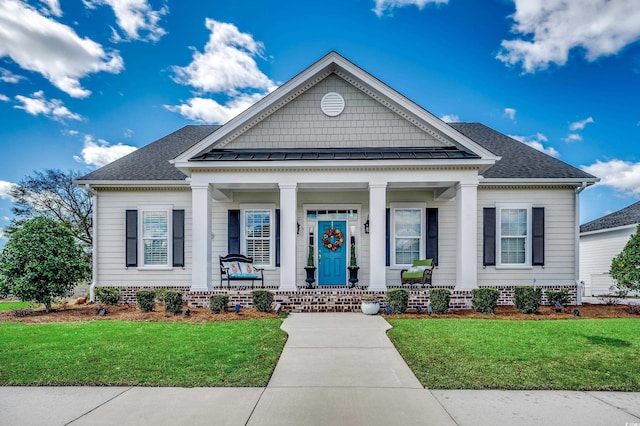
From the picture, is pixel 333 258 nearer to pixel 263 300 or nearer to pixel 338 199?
pixel 338 199

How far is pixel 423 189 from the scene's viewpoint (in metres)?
11.9

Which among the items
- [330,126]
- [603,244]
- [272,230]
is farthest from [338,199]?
[603,244]

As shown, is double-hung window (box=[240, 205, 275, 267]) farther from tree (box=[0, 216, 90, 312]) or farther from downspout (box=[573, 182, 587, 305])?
downspout (box=[573, 182, 587, 305])

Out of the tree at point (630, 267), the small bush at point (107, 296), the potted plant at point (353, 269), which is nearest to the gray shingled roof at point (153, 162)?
the small bush at point (107, 296)

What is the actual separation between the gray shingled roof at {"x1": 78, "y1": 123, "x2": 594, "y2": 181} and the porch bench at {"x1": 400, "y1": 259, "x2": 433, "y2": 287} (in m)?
3.07

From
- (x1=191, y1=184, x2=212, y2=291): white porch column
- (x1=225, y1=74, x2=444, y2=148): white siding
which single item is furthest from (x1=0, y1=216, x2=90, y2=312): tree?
(x1=225, y1=74, x2=444, y2=148): white siding

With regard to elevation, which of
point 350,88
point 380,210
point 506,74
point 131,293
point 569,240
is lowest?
point 131,293

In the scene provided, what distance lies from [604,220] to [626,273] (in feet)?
31.3

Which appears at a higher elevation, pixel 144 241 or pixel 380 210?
pixel 380 210

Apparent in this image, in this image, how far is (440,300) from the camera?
9.10 meters

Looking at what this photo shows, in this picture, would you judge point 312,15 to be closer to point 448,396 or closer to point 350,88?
point 350,88

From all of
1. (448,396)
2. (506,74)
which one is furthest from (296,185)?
(506,74)

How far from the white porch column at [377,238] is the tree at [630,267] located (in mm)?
6296

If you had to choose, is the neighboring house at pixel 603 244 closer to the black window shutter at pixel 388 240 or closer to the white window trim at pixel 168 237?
the black window shutter at pixel 388 240
